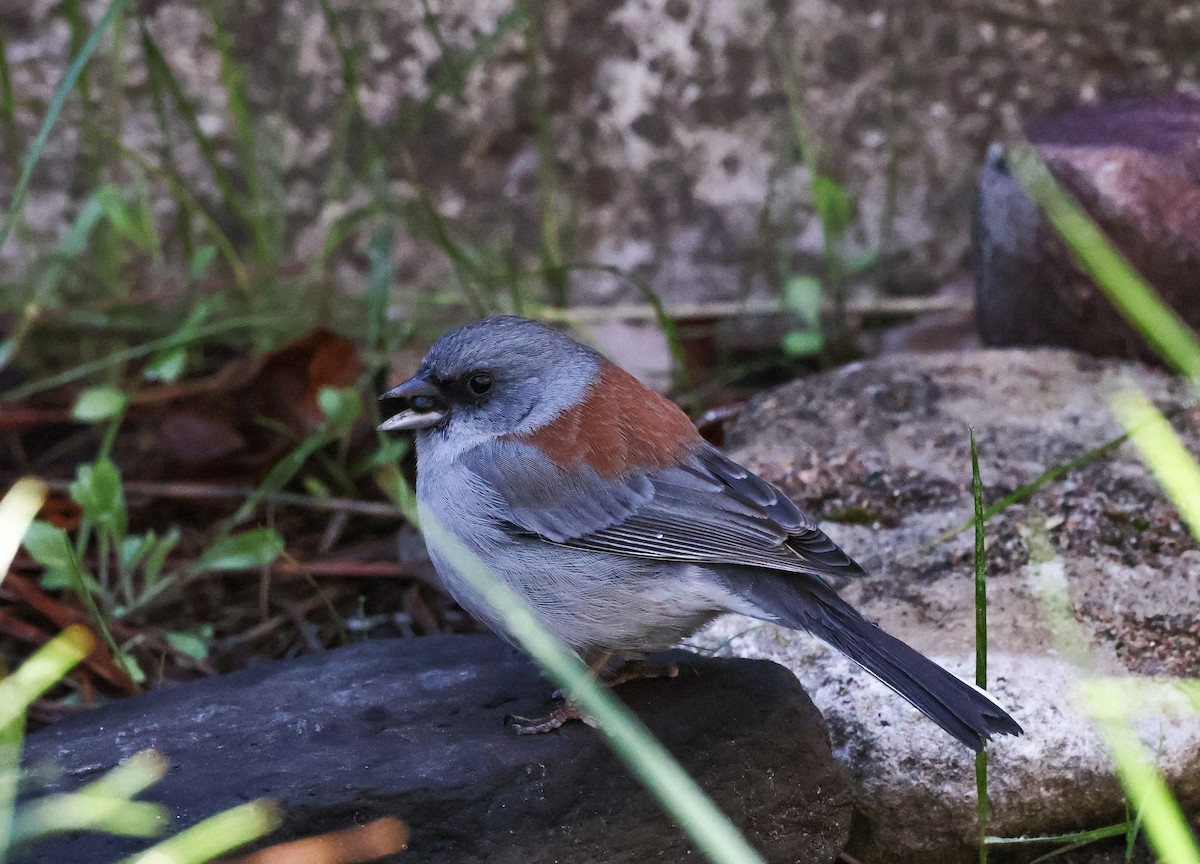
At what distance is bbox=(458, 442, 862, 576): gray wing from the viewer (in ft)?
8.54

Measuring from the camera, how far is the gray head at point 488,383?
2971 mm

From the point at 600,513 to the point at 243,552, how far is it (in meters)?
1.12

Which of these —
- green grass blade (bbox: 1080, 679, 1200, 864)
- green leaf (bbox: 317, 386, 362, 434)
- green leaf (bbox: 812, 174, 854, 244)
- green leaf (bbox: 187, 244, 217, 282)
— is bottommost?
green grass blade (bbox: 1080, 679, 1200, 864)

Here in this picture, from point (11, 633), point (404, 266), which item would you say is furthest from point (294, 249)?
point (11, 633)

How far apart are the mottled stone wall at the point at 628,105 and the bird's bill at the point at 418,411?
165 cm

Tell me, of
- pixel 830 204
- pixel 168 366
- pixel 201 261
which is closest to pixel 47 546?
pixel 168 366

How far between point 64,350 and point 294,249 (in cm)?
87

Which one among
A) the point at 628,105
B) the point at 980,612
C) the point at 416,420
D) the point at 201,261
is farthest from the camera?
the point at 628,105

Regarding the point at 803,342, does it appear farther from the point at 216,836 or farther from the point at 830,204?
the point at 216,836

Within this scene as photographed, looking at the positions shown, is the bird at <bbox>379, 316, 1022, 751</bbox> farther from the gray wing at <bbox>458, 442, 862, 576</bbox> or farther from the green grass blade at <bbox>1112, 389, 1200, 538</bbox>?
the green grass blade at <bbox>1112, 389, 1200, 538</bbox>

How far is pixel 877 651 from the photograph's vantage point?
2.37 meters

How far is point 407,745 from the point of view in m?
2.45

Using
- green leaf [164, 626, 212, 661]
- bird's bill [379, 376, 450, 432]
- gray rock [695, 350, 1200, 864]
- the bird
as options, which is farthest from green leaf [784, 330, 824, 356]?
green leaf [164, 626, 212, 661]

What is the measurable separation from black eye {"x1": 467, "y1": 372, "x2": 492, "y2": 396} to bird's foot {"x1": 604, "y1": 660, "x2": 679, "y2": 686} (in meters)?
0.72
